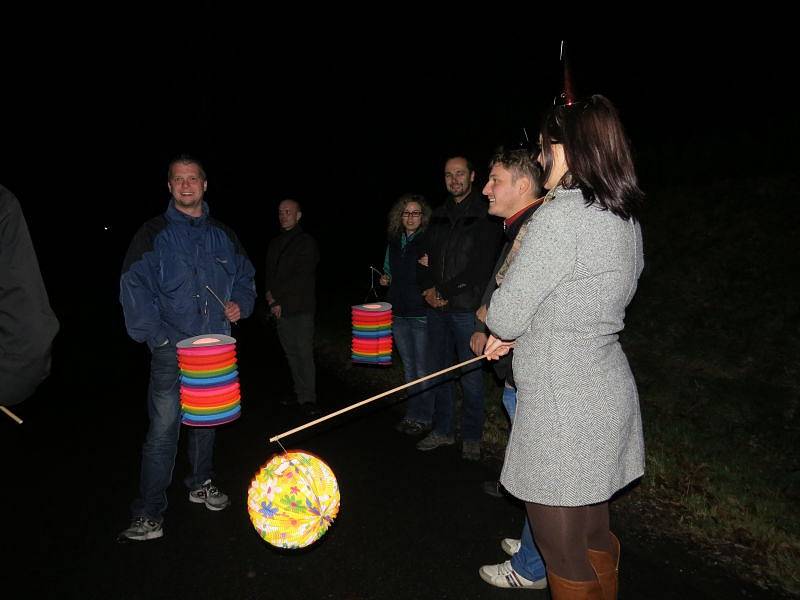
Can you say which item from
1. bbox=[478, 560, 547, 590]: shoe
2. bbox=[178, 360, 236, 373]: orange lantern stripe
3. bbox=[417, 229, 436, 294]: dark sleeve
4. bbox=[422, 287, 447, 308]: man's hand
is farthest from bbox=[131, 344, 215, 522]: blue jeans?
bbox=[417, 229, 436, 294]: dark sleeve

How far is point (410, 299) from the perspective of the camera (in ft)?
17.2

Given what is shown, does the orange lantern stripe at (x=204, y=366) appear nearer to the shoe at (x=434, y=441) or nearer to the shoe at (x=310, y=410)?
the shoe at (x=434, y=441)

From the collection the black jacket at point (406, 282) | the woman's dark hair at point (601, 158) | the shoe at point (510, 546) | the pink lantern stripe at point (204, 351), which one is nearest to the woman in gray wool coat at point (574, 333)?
the woman's dark hair at point (601, 158)

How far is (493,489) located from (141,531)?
2.39m

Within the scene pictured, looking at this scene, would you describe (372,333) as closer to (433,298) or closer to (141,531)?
(433,298)

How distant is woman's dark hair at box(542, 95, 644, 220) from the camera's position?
1848 mm

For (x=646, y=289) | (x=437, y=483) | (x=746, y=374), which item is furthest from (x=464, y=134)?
(x=437, y=483)

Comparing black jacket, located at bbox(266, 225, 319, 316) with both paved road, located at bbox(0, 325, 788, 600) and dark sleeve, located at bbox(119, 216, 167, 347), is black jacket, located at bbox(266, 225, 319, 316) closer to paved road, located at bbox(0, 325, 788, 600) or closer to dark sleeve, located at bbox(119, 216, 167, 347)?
paved road, located at bbox(0, 325, 788, 600)

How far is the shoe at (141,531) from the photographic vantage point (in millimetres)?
3520

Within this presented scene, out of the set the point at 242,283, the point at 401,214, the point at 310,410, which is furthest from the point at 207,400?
the point at 310,410

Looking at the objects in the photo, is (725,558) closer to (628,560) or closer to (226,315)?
(628,560)

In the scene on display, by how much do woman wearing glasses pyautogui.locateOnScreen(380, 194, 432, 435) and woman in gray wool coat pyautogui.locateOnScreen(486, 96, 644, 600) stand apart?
10.4 feet

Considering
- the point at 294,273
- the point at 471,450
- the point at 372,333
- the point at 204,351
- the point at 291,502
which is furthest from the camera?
the point at 294,273

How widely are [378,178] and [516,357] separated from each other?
825 inches
